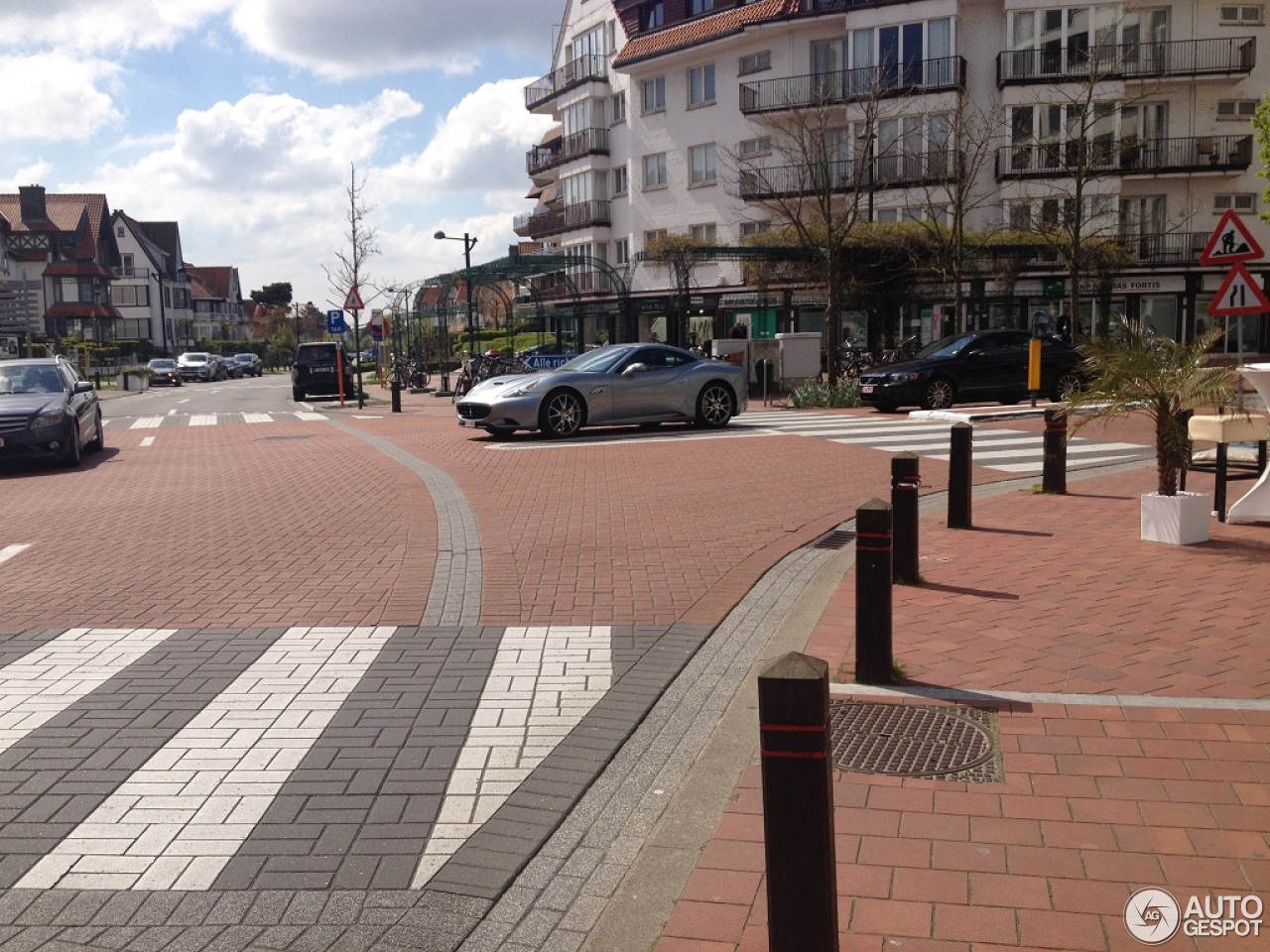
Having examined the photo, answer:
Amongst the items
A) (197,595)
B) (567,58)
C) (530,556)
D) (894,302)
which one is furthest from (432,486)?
(567,58)

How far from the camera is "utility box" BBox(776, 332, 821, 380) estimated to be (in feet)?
92.6

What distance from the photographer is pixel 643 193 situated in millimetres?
48406

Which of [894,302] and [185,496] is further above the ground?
[894,302]

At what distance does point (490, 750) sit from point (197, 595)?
12.3ft

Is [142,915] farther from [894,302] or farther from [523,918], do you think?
[894,302]

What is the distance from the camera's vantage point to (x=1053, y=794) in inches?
167

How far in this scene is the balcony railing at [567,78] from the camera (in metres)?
51.7

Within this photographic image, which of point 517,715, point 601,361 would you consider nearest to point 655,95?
point 601,361

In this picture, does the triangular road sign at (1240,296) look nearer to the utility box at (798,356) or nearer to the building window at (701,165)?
the utility box at (798,356)

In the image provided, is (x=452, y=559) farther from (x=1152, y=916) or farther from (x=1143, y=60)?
(x=1143, y=60)

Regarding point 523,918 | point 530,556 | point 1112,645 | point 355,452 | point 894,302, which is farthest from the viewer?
point 894,302

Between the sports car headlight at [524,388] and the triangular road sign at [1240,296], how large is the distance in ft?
30.9

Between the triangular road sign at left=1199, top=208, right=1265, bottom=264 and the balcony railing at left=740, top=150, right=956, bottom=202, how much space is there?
77.9ft

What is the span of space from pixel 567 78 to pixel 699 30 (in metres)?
10.6
